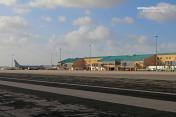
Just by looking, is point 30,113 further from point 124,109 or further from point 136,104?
point 136,104

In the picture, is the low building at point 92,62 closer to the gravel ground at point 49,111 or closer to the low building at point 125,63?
the low building at point 125,63

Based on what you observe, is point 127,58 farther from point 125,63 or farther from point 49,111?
point 49,111

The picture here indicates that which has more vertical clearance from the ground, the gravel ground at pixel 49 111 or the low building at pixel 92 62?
the low building at pixel 92 62

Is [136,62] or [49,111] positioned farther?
[136,62]

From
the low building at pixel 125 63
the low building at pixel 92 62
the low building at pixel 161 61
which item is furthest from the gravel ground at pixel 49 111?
the low building at pixel 92 62

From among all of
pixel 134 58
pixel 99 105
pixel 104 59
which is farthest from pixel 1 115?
pixel 104 59

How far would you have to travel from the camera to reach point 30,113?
15.9 metres

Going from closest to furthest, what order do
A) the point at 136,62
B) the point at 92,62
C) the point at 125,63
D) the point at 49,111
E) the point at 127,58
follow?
the point at 49,111 → the point at 136,62 → the point at 125,63 → the point at 127,58 → the point at 92,62

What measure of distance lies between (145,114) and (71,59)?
606ft

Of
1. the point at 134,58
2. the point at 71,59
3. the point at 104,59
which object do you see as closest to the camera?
the point at 134,58

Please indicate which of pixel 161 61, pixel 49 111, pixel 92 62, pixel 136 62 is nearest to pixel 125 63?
pixel 136 62

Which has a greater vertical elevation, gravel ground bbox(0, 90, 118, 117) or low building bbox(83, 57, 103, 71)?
low building bbox(83, 57, 103, 71)

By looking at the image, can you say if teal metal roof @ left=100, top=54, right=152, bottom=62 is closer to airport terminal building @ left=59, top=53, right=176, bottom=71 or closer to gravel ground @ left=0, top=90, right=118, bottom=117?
airport terminal building @ left=59, top=53, right=176, bottom=71

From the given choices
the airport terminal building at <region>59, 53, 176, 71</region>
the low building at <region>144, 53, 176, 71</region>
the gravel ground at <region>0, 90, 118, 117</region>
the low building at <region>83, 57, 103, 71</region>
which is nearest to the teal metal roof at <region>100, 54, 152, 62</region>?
the airport terminal building at <region>59, 53, 176, 71</region>
